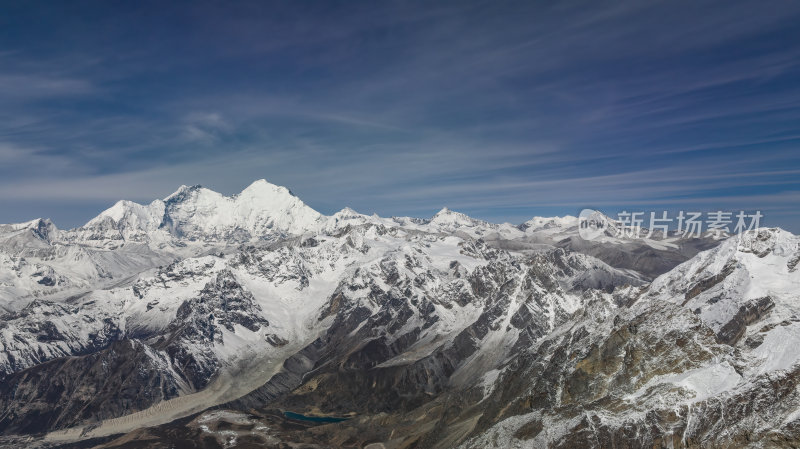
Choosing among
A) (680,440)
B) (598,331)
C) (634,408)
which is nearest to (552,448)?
(634,408)

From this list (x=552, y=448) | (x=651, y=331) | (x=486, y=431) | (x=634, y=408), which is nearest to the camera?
(x=634, y=408)

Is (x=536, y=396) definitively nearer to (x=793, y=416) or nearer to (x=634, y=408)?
(x=634, y=408)

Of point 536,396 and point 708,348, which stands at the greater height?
point 708,348

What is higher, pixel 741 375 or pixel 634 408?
pixel 741 375

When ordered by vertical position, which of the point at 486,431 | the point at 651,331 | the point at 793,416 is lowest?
the point at 486,431

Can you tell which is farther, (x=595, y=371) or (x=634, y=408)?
(x=595, y=371)

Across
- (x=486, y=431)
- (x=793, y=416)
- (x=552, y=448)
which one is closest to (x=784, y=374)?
(x=793, y=416)

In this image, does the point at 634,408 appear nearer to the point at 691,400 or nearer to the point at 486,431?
the point at 691,400

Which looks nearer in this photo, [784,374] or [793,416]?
[793,416]

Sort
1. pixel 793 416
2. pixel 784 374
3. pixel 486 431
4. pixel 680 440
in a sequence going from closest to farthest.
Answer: pixel 793 416 → pixel 784 374 → pixel 680 440 → pixel 486 431
